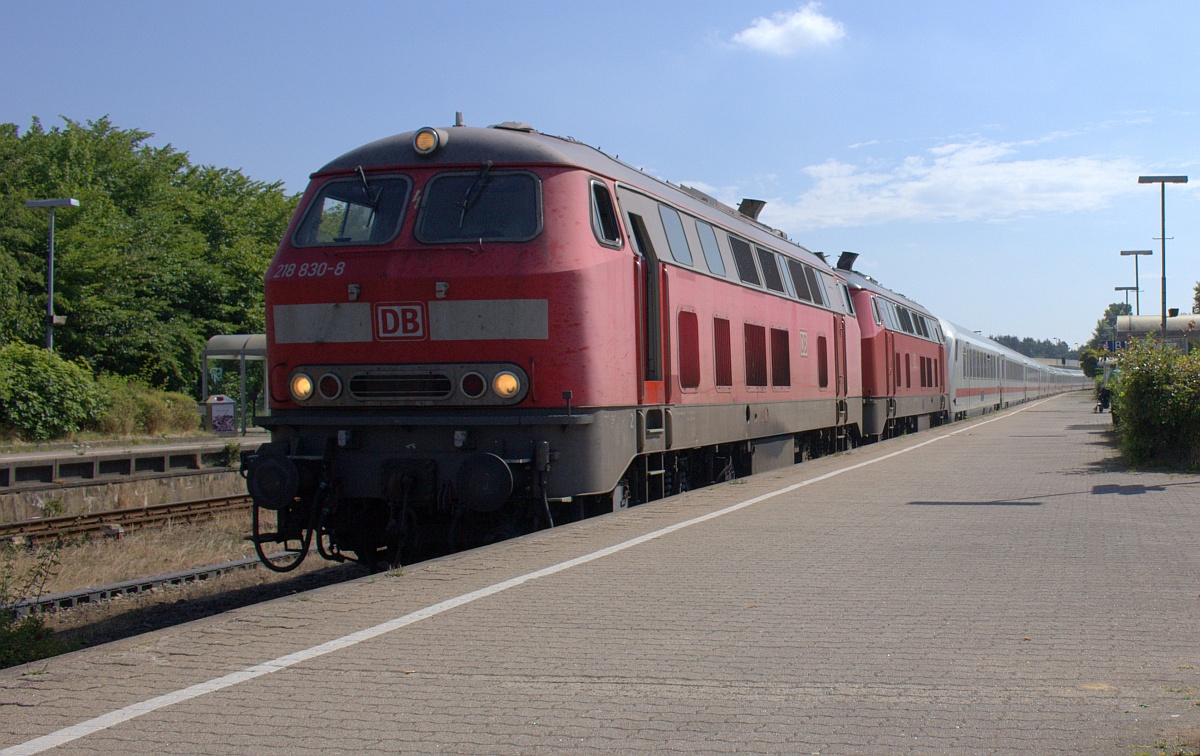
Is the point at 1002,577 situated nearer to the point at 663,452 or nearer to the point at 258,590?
the point at 663,452

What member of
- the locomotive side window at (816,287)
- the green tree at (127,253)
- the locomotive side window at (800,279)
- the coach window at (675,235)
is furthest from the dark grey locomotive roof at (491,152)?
the green tree at (127,253)

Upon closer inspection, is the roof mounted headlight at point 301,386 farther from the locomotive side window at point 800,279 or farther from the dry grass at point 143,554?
the locomotive side window at point 800,279

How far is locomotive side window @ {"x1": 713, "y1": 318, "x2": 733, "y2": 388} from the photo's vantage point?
1215 cm

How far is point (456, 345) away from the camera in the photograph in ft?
28.8

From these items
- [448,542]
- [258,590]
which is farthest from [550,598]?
[258,590]

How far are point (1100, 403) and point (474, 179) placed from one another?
39.4 meters

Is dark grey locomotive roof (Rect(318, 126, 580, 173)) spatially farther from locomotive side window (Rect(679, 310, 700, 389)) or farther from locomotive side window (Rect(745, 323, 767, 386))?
locomotive side window (Rect(745, 323, 767, 386))

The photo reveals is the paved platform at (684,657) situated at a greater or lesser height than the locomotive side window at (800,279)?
lesser

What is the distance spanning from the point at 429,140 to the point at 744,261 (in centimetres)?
542

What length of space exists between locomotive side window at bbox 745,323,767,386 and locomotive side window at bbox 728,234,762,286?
580 mm

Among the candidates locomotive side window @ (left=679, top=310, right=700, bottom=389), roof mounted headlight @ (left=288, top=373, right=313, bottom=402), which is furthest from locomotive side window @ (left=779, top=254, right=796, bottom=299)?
roof mounted headlight @ (left=288, top=373, right=313, bottom=402)

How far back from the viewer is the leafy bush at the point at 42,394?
2708 centimetres

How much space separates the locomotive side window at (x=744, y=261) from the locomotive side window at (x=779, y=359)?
0.83 m

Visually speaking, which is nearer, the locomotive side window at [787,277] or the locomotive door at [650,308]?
the locomotive door at [650,308]
